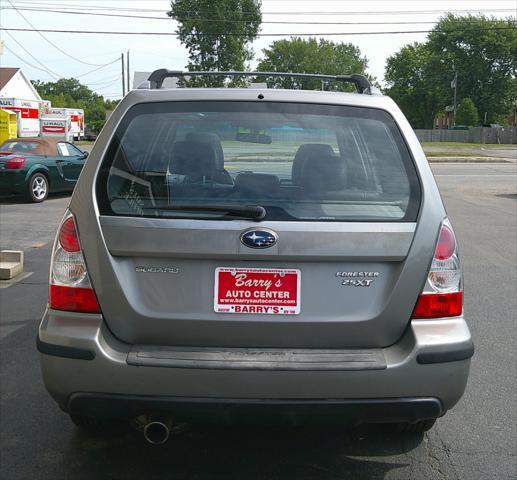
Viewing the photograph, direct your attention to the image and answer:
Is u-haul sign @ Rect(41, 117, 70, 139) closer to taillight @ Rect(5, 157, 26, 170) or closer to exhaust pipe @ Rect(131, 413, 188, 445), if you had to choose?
taillight @ Rect(5, 157, 26, 170)

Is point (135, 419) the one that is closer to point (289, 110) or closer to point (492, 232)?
point (289, 110)

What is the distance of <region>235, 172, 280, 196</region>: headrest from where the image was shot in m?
2.66

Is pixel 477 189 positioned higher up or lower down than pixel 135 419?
lower down

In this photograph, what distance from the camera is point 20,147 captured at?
46.4 feet

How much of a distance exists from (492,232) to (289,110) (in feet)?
25.7

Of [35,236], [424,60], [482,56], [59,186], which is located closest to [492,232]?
[35,236]

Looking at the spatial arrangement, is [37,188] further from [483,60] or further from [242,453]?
[483,60]

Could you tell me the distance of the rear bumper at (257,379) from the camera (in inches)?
95.7

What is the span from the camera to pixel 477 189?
16688mm

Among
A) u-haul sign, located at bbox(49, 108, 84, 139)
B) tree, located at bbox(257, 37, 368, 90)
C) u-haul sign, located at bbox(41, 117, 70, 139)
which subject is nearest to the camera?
u-haul sign, located at bbox(41, 117, 70, 139)

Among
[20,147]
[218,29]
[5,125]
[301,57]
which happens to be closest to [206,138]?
[20,147]

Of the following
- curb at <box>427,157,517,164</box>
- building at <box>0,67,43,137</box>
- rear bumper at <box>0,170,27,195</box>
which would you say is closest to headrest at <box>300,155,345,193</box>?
rear bumper at <box>0,170,27,195</box>

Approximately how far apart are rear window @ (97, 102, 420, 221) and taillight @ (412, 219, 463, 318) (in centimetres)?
19

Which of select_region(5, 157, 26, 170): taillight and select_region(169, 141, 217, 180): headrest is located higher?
select_region(169, 141, 217, 180): headrest
